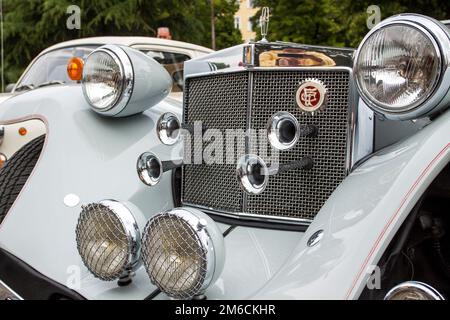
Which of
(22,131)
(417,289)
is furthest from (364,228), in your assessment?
(22,131)

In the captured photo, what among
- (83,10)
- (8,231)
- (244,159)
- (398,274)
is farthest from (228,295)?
(83,10)

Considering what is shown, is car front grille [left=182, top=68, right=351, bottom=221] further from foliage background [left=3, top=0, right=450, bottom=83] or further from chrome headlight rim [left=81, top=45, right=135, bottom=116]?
foliage background [left=3, top=0, right=450, bottom=83]

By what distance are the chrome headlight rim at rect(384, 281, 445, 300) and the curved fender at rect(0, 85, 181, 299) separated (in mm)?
803

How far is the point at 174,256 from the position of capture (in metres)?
1.60

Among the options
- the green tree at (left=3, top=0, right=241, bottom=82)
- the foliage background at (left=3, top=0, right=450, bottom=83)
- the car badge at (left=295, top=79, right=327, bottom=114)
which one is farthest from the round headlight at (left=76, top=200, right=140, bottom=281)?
the green tree at (left=3, top=0, right=241, bottom=82)

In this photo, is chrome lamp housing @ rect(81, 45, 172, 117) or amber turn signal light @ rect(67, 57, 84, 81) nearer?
chrome lamp housing @ rect(81, 45, 172, 117)

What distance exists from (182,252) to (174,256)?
0.03 meters

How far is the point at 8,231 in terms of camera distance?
2135mm

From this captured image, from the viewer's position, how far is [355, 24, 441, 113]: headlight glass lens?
1.49m

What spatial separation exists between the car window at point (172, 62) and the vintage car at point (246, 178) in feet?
7.96

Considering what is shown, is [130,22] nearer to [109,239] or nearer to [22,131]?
[22,131]
